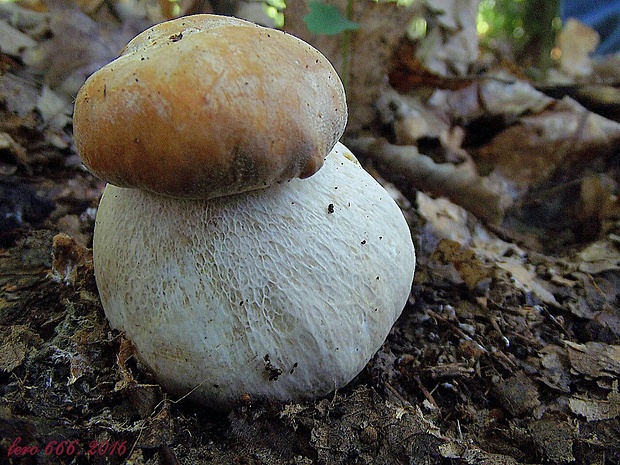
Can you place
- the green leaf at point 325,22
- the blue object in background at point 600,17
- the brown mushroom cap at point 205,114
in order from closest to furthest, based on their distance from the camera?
the brown mushroom cap at point 205,114 → the green leaf at point 325,22 → the blue object in background at point 600,17

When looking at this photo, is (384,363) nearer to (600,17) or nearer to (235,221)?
(235,221)

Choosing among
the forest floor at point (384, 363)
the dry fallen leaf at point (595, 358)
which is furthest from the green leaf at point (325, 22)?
the dry fallen leaf at point (595, 358)

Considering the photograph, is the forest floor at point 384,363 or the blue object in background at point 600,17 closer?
the forest floor at point 384,363

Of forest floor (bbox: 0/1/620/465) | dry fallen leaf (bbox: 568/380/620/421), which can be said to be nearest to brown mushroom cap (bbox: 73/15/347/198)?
forest floor (bbox: 0/1/620/465)

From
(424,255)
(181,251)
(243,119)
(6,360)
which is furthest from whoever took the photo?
(424,255)

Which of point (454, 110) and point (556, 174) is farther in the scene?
point (454, 110)

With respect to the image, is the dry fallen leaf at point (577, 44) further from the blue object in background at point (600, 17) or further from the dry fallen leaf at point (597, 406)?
the dry fallen leaf at point (597, 406)

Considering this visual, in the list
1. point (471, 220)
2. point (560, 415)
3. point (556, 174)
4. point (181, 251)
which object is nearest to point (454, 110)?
point (556, 174)

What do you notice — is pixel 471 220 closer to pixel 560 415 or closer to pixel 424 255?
pixel 424 255
